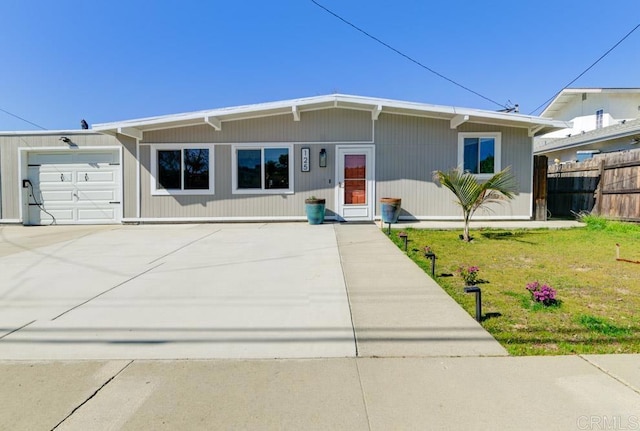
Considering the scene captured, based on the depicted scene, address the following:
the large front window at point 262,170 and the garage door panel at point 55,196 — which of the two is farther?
the garage door panel at point 55,196

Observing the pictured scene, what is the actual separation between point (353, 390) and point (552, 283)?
12.1 feet

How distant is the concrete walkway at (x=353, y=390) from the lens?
1.99 metres

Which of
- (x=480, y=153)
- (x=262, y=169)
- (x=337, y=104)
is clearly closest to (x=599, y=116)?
(x=480, y=153)

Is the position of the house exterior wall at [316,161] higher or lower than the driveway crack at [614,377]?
higher

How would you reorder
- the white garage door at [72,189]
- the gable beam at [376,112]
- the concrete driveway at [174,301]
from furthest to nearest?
1. the white garage door at [72,189]
2. the gable beam at [376,112]
3. the concrete driveway at [174,301]

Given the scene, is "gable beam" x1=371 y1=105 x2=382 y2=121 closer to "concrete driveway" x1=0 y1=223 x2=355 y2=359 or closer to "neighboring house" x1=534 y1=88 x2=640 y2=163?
"concrete driveway" x1=0 y1=223 x2=355 y2=359

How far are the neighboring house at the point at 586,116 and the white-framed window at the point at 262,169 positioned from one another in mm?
12464

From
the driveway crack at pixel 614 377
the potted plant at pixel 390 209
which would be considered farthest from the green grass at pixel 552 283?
the potted plant at pixel 390 209

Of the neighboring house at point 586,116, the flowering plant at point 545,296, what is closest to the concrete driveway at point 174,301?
the flowering plant at point 545,296

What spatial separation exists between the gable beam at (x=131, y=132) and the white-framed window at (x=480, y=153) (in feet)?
32.1

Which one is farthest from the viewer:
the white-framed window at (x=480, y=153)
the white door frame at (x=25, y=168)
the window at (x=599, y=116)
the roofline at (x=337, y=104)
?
the window at (x=599, y=116)

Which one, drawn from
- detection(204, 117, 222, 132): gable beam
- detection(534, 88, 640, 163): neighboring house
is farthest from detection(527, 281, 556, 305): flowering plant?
detection(534, 88, 640, 163): neighboring house

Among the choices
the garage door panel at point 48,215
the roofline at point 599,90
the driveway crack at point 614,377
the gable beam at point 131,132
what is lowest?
the driveway crack at point 614,377

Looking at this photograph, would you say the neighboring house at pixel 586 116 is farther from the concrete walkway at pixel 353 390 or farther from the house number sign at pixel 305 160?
the concrete walkway at pixel 353 390
